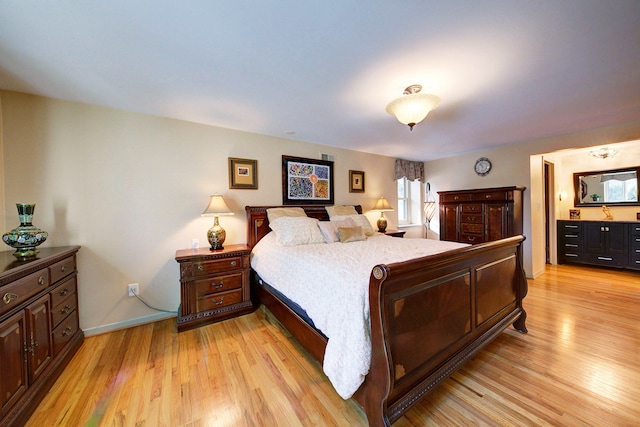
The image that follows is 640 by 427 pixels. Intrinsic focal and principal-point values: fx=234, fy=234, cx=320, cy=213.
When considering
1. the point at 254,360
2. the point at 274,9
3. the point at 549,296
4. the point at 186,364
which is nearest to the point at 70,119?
the point at 274,9

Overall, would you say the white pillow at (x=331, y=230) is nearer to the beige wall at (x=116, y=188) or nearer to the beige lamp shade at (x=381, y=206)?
the beige wall at (x=116, y=188)

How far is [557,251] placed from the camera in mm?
4547

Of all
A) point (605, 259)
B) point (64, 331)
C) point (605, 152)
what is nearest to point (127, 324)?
point (64, 331)

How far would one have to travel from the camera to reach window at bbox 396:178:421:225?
5.14 meters

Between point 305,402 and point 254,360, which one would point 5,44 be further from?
point 305,402

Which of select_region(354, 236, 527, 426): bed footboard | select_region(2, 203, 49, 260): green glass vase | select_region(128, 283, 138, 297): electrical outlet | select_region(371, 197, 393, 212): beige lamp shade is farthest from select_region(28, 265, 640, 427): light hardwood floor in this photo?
select_region(371, 197, 393, 212): beige lamp shade

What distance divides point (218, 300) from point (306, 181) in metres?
1.96

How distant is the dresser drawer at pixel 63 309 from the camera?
5.64ft

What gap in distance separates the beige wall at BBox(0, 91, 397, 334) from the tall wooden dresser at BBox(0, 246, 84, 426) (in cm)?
34

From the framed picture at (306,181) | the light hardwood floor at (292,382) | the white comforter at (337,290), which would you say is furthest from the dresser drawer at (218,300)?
the framed picture at (306,181)

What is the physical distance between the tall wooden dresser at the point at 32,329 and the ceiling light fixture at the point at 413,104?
2.67 metres

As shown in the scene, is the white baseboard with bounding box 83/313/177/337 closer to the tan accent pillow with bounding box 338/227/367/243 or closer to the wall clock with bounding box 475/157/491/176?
the tan accent pillow with bounding box 338/227/367/243

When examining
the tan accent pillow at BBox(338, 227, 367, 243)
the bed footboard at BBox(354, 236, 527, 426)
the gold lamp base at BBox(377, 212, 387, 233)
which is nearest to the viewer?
the bed footboard at BBox(354, 236, 527, 426)

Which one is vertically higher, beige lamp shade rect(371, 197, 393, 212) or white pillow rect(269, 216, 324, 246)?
beige lamp shade rect(371, 197, 393, 212)
